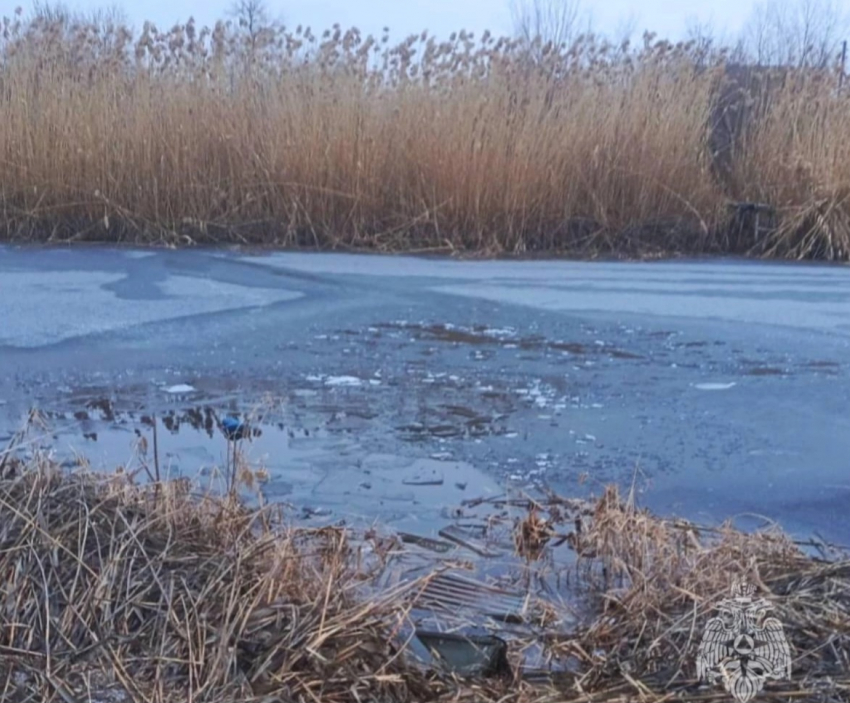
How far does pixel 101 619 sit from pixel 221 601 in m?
0.20

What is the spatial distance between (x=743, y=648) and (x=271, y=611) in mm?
824

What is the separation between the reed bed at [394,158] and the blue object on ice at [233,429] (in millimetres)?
4718

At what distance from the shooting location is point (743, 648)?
6.12 feet

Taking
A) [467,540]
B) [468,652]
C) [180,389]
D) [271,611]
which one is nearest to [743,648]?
[468,652]

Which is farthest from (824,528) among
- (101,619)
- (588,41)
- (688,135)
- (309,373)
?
(588,41)

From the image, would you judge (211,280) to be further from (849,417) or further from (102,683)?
(102,683)

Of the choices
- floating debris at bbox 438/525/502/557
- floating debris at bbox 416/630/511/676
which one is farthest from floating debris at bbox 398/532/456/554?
floating debris at bbox 416/630/511/676

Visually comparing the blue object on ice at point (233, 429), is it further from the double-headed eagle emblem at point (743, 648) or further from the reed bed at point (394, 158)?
the reed bed at point (394, 158)

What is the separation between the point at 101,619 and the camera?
181cm

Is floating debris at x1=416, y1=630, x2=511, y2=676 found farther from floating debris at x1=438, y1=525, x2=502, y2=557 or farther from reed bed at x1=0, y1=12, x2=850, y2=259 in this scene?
reed bed at x1=0, y1=12, x2=850, y2=259

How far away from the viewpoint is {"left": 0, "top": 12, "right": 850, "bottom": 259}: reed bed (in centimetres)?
789

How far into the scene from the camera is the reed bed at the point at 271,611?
172cm

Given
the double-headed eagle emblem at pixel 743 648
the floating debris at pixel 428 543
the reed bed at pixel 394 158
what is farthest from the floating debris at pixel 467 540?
the reed bed at pixel 394 158

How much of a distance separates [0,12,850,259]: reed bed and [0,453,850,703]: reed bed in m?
5.69
